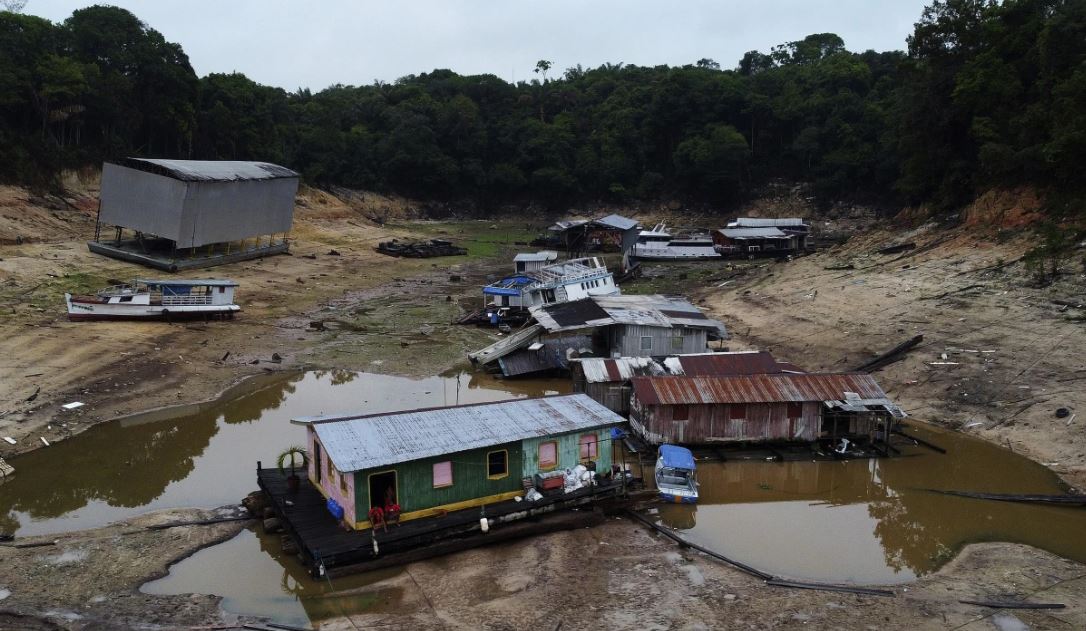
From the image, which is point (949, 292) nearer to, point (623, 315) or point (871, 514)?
point (623, 315)

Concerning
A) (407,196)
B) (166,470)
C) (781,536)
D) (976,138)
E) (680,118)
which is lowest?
(166,470)

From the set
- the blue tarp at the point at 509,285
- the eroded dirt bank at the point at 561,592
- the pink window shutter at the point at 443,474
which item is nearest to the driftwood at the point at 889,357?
the eroded dirt bank at the point at 561,592

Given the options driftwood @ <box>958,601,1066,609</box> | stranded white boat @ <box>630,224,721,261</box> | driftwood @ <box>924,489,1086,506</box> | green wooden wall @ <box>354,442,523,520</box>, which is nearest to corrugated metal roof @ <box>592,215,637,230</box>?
stranded white boat @ <box>630,224,721,261</box>

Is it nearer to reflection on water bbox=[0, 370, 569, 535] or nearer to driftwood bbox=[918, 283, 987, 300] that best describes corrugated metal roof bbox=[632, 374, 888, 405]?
reflection on water bbox=[0, 370, 569, 535]

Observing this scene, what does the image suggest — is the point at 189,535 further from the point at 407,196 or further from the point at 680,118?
the point at 680,118

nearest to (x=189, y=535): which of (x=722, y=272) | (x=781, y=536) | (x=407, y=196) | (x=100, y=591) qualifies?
(x=100, y=591)

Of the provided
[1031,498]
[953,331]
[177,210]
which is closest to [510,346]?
[953,331]
